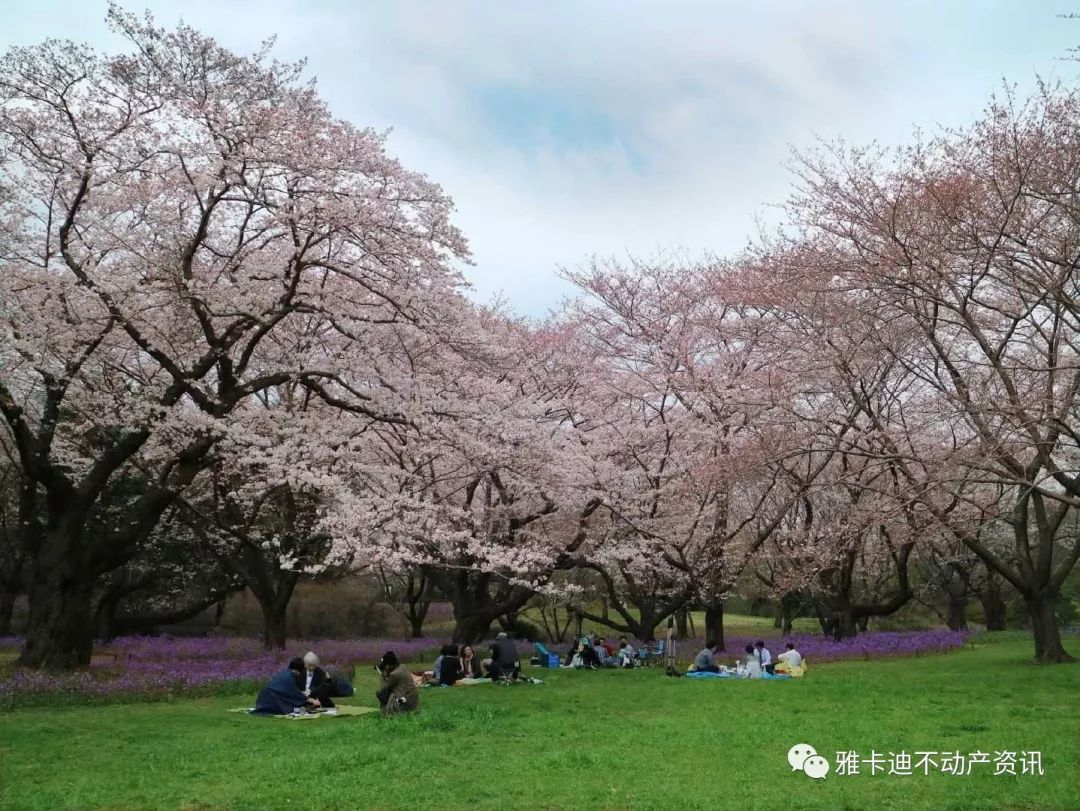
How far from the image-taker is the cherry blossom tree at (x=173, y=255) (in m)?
13.6

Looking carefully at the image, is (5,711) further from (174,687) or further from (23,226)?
(23,226)

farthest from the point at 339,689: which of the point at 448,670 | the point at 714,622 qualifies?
the point at 714,622

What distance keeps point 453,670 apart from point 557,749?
7.10 m

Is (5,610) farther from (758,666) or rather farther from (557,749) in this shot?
(557,749)

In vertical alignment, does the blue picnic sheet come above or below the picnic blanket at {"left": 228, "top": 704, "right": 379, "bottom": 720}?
below

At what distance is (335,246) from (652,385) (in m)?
10.6

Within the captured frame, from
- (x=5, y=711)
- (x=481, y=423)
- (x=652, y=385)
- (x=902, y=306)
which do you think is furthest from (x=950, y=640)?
(x=5, y=711)

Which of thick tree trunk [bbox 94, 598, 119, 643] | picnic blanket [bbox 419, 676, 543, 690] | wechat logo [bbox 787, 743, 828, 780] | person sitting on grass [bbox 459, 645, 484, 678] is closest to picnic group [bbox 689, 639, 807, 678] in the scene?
picnic blanket [bbox 419, 676, 543, 690]

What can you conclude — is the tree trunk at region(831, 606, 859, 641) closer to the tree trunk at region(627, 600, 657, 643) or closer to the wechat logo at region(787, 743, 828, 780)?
the tree trunk at region(627, 600, 657, 643)

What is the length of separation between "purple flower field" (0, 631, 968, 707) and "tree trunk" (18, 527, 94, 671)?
18.3 inches

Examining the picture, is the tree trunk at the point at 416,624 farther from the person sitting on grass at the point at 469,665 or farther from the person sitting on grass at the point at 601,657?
the person sitting on grass at the point at 469,665

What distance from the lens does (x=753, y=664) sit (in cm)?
1702

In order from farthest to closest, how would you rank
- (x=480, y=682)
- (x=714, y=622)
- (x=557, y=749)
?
(x=714, y=622) < (x=480, y=682) < (x=557, y=749)

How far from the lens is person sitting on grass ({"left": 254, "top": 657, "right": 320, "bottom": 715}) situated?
38.9 feet
